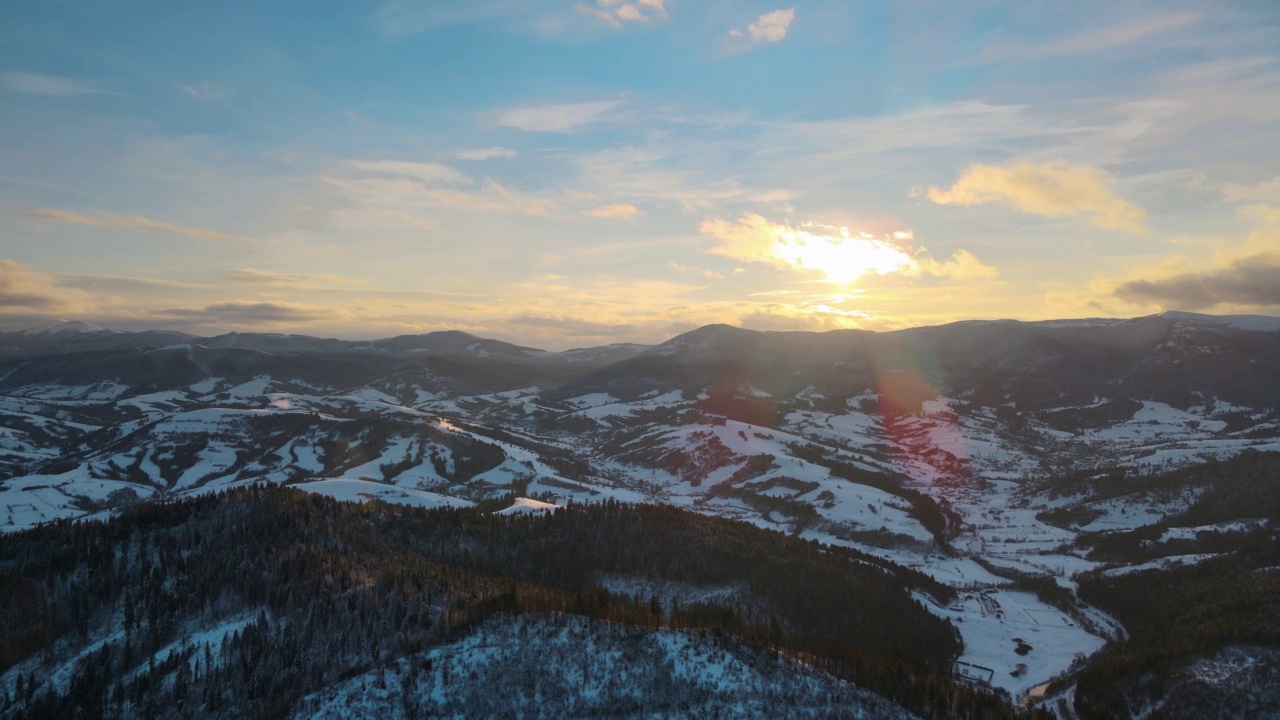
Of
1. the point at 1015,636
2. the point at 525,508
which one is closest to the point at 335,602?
the point at 525,508

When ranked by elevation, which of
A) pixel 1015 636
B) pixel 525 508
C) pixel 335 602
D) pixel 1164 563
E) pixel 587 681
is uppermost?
pixel 335 602

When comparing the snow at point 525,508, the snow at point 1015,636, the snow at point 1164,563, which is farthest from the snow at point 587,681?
the snow at point 1164,563

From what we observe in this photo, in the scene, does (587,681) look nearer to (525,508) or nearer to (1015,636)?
(1015,636)

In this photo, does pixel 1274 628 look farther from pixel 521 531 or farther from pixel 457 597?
pixel 521 531

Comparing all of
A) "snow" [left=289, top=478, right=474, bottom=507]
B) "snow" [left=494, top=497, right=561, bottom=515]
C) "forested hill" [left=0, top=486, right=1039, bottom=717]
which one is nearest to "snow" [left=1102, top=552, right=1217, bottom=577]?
"forested hill" [left=0, top=486, right=1039, bottom=717]

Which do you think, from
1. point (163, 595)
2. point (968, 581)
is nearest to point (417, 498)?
point (163, 595)

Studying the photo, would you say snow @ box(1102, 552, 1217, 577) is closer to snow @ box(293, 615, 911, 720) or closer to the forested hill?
the forested hill

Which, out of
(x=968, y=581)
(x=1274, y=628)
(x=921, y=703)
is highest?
(x=1274, y=628)

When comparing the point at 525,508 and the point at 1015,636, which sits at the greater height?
the point at 525,508

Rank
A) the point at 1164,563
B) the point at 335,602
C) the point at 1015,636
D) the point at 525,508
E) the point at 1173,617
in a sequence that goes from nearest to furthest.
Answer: the point at 335,602 → the point at 1173,617 → the point at 1015,636 → the point at 1164,563 → the point at 525,508
